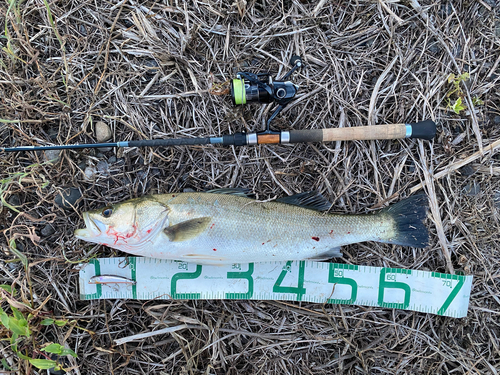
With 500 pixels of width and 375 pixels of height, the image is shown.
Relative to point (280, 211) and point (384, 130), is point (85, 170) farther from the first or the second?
point (384, 130)

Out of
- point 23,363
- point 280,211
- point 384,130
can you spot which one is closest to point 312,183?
point 280,211

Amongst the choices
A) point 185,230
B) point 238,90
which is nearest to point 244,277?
point 185,230

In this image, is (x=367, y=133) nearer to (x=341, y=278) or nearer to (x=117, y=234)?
(x=341, y=278)

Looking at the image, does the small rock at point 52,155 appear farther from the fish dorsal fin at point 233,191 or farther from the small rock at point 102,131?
the fish dorsal fin at point 233,191

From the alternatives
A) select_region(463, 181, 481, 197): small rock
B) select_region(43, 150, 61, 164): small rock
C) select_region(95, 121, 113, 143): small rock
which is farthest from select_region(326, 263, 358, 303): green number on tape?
select_region(43, 150, 61, 164): small rock

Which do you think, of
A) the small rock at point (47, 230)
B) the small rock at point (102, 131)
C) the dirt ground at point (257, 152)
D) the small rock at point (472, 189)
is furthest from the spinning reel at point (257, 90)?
the small rock at point (47, 230)

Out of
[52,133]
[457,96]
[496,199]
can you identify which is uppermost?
[457,96]

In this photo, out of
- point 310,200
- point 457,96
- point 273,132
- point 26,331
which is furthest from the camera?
point 457,96
